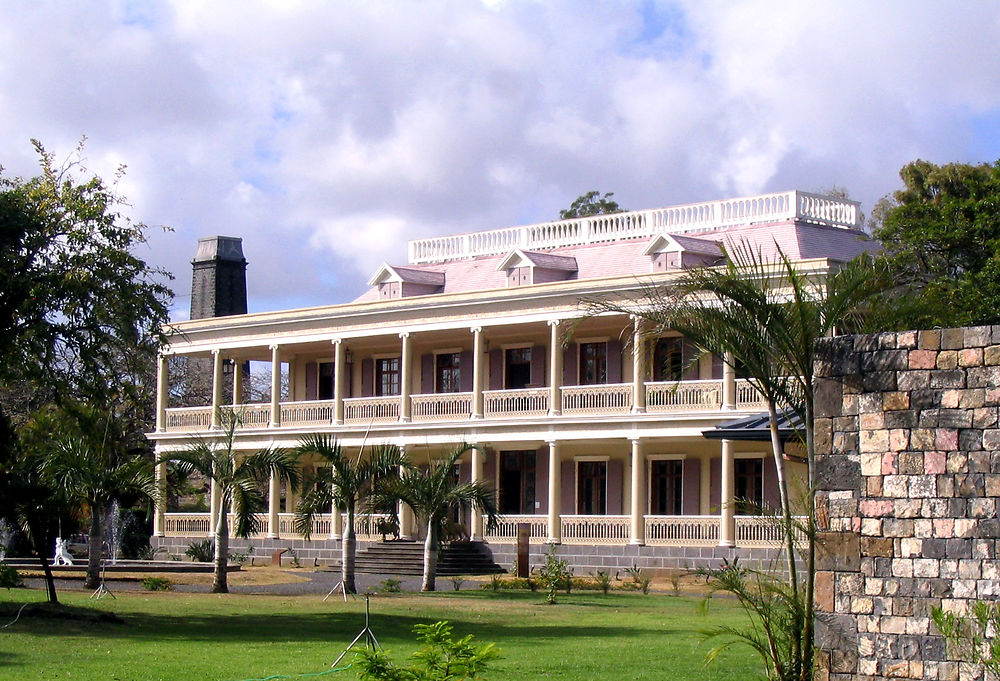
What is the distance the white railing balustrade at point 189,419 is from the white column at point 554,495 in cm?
1172

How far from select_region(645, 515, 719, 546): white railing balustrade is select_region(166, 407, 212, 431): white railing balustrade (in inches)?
582

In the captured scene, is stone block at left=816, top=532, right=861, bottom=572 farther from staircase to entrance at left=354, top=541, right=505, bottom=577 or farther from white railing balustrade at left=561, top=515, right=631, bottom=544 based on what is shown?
staircase to entrance at left=354, top=541, right=505, bottom=577

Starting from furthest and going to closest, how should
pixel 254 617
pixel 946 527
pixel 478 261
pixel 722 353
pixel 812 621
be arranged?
pixel 478 261 < pixel 254 617 < pixel 722 353 < pixel 812 621 < pixel 946 527

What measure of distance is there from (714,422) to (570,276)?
6.72 m

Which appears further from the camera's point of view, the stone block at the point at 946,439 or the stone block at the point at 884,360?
the stone block at the point at 884,360

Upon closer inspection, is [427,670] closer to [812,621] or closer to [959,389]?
[812,621]

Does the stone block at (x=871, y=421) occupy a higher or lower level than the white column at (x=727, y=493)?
higher

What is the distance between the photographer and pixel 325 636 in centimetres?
1923

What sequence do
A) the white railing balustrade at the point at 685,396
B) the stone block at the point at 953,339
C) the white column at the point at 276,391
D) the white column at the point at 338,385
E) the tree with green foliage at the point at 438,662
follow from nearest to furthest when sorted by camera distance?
1. the tree with green foliage at the point at 438,662
2. the stone block at the point at 953,339
3. the white railing balustrade at the point at 685,396
4. the white column at the point at 338,385
5. the white column at the point at 276,391

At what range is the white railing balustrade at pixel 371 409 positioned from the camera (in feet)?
130

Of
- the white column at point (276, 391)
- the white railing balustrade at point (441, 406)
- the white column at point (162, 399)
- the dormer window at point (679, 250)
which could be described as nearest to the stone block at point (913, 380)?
the dormer window at point (679, 250)

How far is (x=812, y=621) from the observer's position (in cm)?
1288

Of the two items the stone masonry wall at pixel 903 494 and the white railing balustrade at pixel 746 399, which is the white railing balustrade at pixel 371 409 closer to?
the white railing balustrade at pixel 746 399

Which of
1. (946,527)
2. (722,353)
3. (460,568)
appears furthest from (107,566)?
(946,527)
